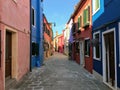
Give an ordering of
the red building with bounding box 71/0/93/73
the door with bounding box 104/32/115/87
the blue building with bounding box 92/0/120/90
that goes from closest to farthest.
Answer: the blue building with bounding box 92/0/120/90
the door with bounding box 104/32/115/87
the red building with bounding box 71/0/93/73

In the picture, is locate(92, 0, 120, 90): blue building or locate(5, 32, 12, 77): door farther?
locate(5, 32, 12, 77): door

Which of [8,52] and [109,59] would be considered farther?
[109,59]

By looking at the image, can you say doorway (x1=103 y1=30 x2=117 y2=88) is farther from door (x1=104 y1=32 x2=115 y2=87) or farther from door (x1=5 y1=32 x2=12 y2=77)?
door (x1=5 y1=32 x2=12 y2=77)

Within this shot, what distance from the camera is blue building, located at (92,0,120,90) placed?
8656 millimetres

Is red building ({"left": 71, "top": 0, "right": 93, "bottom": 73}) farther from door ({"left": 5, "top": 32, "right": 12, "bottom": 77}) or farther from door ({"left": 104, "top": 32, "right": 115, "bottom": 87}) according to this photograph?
door ({"left": 5, "top": 32, "right": 12, "bottom": 77})

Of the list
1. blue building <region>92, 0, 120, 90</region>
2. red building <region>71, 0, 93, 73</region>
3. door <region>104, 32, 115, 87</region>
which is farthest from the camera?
red building <region>71, 0, 93, 73</region>

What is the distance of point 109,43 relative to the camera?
10500mm

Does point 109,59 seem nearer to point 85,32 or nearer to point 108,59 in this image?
point 108,59

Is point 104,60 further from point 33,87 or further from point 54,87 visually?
point 33,87

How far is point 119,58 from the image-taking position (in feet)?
27.4

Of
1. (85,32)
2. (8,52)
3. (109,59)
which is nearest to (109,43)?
(109,59)

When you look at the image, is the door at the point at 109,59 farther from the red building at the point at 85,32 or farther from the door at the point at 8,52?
the door at the point at 8,52

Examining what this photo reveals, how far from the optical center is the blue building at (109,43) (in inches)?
341

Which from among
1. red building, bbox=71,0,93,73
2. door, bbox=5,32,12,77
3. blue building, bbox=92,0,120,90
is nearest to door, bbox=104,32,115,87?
blue building, bbox=92,0,120,90
